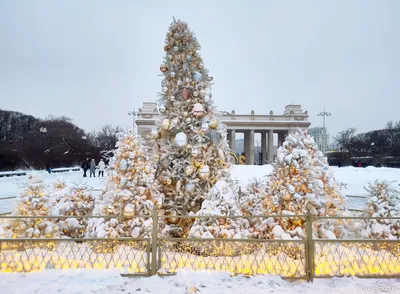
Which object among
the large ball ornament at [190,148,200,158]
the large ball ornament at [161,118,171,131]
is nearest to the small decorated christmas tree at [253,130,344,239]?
the large ball ornament at [190,148,200,158]

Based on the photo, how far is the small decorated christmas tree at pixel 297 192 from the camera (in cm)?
504

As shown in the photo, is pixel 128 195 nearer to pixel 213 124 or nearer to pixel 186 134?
pixel 186 134

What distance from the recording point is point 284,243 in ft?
14.5

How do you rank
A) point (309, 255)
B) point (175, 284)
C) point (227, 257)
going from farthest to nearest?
point (227, 257) < point (309, 255) < point (175, 284)

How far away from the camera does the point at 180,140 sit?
Result: 600cm

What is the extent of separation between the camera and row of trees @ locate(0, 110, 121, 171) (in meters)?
31.1

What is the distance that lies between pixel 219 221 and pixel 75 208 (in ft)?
10.3

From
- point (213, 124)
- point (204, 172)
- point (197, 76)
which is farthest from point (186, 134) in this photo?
point (197, 76)

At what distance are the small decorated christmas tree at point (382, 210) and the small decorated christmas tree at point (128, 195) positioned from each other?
3441 millimetres

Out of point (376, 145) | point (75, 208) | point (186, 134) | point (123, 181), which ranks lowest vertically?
point (75, 208)

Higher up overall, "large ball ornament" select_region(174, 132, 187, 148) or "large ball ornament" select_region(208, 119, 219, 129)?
"large ball ornament" select_region(208, 119, 219, 129)

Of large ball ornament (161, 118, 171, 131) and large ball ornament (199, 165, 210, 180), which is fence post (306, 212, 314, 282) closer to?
large ball ornament (199, 165, 210, 180)

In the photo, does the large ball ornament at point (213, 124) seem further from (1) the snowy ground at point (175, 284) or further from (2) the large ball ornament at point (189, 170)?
(1) the snowy ground at point (175, 284)

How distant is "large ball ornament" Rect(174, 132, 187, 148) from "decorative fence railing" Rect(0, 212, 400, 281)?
1.82 metres
